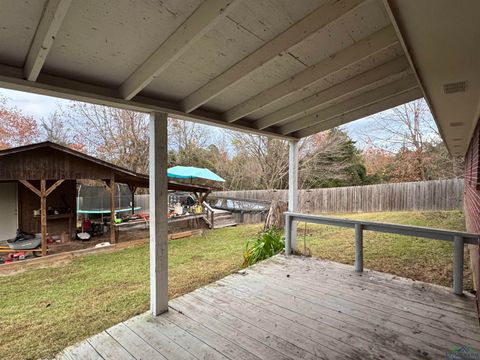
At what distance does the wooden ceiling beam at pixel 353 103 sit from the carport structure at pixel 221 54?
0.02 metres

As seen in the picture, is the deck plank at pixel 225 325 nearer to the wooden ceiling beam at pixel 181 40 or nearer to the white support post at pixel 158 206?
the white support post at pixel 158 206

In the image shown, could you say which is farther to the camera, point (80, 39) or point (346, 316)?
point (346, 316)

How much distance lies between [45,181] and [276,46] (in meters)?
7.53

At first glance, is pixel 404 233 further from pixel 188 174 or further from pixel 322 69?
pixel 188 174

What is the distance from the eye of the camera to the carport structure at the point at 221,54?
1.46 meters

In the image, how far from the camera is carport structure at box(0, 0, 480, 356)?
1.46m

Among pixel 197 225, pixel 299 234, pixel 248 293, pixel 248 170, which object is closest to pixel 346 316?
pixel 248 293

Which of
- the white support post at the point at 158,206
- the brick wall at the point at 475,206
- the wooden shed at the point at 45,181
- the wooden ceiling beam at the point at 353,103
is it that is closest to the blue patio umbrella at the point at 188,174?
the wooden shed at the point at 45,181

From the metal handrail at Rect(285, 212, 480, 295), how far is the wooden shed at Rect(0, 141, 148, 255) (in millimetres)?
5382

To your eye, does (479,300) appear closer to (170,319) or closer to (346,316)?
(346,316)

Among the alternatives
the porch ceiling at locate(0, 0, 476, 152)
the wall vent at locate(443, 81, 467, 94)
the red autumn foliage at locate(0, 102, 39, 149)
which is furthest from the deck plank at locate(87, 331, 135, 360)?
the red autumn foliage at locate(0, 102, 39, 149)

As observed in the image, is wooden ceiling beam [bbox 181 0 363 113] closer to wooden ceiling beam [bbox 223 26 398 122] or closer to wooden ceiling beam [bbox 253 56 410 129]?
wooden ceiling beam [bbox 223 26 398 122]

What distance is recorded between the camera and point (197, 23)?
5.18 feet

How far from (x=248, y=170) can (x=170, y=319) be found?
14042 mm
